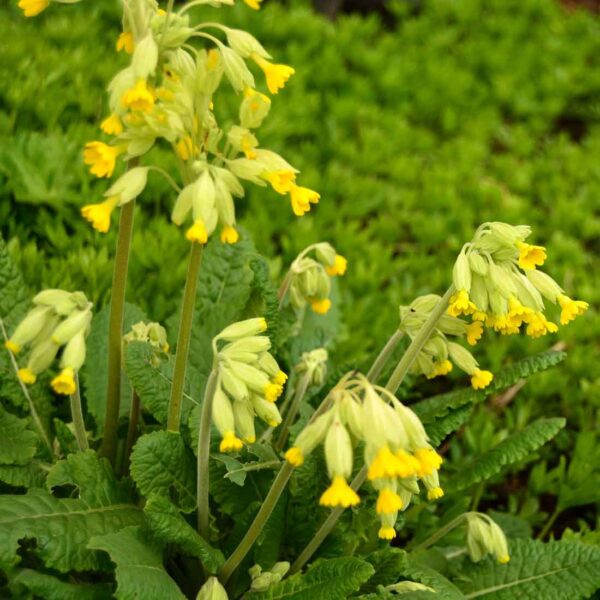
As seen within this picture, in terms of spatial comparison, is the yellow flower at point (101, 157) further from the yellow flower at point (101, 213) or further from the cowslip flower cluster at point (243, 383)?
the cowslip flower cluster at point (243, 383)

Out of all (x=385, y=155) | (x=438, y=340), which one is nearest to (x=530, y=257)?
(x=438, y=340)

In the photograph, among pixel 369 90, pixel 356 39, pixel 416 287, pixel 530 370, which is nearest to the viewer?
pixel 530 370

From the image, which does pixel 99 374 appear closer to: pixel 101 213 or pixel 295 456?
pixel 101 213

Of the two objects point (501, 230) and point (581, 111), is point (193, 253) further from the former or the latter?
point (581, 111)

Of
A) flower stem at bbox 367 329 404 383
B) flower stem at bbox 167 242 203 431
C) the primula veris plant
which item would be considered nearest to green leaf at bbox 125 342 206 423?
the primula veris plant

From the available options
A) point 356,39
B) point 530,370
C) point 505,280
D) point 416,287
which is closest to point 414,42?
point 356,39

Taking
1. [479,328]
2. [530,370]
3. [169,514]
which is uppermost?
[479,328]

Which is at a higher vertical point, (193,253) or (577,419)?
(193,253)

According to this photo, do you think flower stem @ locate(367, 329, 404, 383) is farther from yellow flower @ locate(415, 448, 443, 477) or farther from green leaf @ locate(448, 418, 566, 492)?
green leaf @ locate(448, 418, 566, 492)
